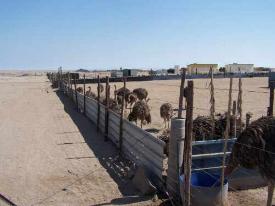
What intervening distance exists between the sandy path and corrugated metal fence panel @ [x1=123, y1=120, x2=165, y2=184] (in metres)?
0.53

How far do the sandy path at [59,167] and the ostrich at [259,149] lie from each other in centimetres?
209

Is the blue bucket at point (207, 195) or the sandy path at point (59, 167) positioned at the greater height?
the blue bucket at point (207, 195)

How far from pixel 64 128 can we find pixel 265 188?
939 cm

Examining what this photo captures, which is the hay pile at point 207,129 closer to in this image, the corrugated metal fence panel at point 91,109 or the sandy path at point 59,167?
the sandy path at point 59,167

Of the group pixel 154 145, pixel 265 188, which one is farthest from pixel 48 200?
pixel 265 188

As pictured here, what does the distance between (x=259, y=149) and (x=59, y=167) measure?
214 inches

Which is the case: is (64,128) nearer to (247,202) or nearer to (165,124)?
(165,124)

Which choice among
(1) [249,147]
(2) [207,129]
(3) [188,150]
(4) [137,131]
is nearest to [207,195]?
(3) [188,150]

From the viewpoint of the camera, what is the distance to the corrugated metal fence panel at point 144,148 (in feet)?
27.1

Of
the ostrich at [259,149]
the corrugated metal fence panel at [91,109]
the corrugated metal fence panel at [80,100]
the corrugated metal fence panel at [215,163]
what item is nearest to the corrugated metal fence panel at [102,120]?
the corrugated metal fence panel at [91,109]

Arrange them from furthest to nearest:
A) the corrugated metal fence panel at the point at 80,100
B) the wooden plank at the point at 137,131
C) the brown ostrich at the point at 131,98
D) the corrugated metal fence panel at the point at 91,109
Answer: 1. the corrugated metal fence panel at the point at 80,100
2. the brown ostrich at the point at 131,98
3. the corrugated metal fence panel at the point at 91,109
4. the wooden plank at the point at 137,131

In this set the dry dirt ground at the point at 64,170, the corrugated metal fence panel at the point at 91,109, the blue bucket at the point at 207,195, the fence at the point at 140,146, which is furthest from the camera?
the corrugated metal fence panel at the point at 91,109

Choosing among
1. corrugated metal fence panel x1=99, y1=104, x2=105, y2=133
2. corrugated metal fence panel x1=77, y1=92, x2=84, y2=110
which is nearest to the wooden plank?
corrugated metal fence panel x1=99, y1=104, x2=105, y2=133

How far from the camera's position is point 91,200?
8.09 metres
